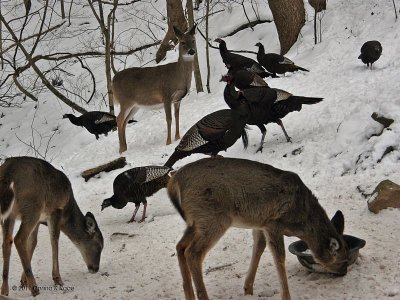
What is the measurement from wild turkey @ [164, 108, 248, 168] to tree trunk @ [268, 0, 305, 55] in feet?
20.6

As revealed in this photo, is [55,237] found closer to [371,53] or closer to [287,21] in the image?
[371,53]

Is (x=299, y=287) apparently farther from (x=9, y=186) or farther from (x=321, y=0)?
(x=321, y=0)

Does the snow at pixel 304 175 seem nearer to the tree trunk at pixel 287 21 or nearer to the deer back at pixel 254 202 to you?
the tree trunk at pixel 287 21

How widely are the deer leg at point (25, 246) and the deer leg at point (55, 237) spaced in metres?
0.33

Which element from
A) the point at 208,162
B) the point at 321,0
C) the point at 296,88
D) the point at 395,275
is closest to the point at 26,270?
the point at 208,162

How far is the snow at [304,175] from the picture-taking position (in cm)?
550

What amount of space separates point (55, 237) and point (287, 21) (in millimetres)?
9994

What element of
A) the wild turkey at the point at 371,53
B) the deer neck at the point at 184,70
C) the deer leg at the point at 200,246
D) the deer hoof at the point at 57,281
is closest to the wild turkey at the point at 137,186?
the deer hoof at the point at 57,281

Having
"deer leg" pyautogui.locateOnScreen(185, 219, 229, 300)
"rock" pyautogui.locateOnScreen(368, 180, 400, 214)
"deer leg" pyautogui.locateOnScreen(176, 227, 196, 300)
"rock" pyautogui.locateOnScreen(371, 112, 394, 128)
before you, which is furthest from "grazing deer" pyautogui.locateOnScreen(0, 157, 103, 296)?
"rock" pyautogui.locateOnScreen(371, 112, 394, 128)

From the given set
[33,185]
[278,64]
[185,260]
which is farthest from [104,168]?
[185,260]

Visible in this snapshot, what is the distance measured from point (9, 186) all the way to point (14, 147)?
1255 centimetres

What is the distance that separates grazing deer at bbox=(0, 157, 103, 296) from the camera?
5.70m

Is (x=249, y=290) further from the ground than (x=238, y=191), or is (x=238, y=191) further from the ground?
(x=238, y=191)

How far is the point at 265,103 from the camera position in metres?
9.04
